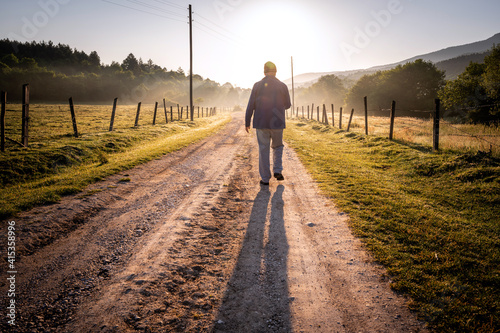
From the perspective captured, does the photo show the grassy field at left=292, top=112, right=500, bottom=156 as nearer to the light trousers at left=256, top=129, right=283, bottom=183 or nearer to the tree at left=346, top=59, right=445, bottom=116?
the light trousers at left=256, top=129, right=283, bottom=183

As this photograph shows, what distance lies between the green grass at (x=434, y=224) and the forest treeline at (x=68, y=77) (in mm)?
77947

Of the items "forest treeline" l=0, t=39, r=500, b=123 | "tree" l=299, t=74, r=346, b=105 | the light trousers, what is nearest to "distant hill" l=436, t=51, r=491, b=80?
"tree" l=299, t=74, r=346, b=105

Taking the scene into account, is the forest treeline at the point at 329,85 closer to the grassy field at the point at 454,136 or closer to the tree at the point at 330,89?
the tree at the point at 330,89

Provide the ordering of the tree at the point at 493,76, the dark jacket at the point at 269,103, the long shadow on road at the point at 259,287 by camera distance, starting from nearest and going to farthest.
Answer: the long shadow on road at the point at 259,287 < the dark jacket at the point at 269,103 < the tree at the point at 493,76

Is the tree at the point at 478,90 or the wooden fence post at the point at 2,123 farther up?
the tree at the point at 478,90

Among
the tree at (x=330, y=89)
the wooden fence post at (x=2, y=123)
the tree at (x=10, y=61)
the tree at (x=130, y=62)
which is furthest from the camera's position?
the tree at (x=130, y=62)

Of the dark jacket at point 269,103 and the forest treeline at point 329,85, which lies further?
the forest treeline at point 329,85

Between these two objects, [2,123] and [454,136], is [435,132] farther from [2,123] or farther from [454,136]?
[2,123]

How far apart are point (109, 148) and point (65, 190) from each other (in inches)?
234

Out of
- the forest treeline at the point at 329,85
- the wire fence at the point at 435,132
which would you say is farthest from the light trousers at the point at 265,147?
the forest treeline at the point at 329,85

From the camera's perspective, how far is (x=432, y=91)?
157ft

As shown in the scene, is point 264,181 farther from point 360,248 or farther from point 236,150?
point 236,150

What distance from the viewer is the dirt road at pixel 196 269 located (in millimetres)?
1991

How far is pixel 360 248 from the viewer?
3.09 metres
